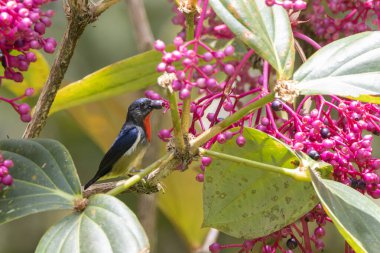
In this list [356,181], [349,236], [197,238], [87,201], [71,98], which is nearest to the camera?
[349,236]

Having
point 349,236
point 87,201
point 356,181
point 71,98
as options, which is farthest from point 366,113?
point 71,98

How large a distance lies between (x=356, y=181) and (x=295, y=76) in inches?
12.9

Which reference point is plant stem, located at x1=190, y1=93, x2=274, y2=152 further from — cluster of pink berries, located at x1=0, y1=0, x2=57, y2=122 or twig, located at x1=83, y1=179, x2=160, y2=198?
cluster of pink berries, located at x1=0, y1=0, x2=57, y2=122

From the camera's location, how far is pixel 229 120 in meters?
1.54

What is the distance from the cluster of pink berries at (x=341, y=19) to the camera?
86.9 inches

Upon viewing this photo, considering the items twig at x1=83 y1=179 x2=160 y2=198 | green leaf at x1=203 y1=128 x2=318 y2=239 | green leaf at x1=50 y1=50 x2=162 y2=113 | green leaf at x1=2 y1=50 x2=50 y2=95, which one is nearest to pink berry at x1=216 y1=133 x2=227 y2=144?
green leaf at x1=203 y1=128 x2=318 y2=239

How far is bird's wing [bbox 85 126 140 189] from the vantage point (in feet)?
6.91

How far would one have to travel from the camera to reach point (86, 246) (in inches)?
55.9

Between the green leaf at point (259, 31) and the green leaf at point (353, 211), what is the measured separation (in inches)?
8.6

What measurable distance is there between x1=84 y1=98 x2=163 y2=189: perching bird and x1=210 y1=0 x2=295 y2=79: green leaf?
0.60 meters

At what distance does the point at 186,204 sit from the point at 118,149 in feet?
2.86

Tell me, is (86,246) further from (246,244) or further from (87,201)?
(246,244)

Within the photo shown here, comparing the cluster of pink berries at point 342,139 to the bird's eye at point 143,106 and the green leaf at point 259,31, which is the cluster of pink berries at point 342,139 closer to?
the green leaf at point 259,31

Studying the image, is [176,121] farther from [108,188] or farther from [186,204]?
[186,204]
